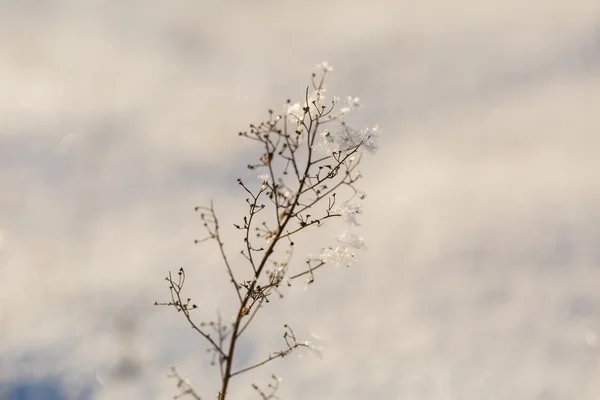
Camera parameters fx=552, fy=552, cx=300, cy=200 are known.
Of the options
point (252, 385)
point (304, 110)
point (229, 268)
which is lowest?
point (252, 385)

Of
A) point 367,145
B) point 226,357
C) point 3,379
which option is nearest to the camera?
point 226,357

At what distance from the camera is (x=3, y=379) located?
13750mm

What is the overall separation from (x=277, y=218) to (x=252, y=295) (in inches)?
36.2

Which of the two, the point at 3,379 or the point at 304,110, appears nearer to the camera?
the point at 304,110

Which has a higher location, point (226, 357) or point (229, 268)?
point (229, 268)

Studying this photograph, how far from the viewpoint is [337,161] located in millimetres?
6516

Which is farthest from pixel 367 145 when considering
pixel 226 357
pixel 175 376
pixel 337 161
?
pixel 175 376

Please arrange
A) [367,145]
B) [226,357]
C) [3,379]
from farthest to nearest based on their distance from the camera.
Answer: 1. [3,379]
2. [367,145]
3. [226,357]

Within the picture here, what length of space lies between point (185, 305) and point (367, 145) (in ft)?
9.58

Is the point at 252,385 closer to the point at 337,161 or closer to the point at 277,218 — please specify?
the point at 277,218

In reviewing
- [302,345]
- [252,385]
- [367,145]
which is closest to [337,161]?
[367,145]

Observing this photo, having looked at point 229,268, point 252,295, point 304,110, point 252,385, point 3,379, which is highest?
point 3,379

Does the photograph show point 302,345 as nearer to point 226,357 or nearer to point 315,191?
point 226,357

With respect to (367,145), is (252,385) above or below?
below
